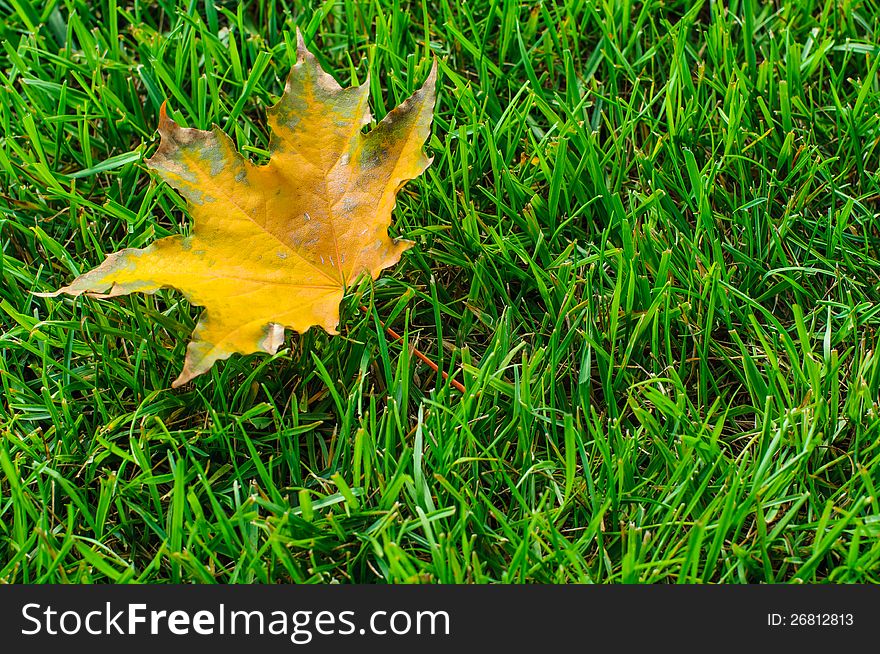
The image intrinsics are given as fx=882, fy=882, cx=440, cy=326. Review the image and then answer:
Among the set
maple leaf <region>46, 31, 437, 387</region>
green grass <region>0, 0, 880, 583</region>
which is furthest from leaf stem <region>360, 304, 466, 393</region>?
maple leaf <region>46, 31, 437, 387</region>

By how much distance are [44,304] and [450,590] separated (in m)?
1.10

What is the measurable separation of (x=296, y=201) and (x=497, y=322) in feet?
1.65

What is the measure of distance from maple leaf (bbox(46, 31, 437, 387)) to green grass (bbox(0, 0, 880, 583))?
154mm

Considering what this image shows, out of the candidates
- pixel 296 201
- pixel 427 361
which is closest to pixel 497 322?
pixel 427 361

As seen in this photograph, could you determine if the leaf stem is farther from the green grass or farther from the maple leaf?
the maple leaf

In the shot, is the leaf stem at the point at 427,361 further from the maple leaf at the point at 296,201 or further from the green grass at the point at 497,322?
the maple leaf at the point at 296,201

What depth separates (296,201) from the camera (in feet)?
5.66

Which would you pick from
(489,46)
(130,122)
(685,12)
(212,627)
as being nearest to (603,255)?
(489,46)

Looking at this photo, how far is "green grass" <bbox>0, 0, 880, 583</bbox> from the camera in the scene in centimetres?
164

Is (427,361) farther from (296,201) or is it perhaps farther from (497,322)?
(296,201)

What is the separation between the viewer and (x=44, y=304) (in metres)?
1.95

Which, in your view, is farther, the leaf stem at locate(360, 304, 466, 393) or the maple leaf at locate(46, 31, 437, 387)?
the leaf stem at locate(360, 304, 466, 393)

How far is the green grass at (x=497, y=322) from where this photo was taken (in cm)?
164

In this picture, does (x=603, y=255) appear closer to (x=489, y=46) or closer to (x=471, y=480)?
(x=471, y=480)
